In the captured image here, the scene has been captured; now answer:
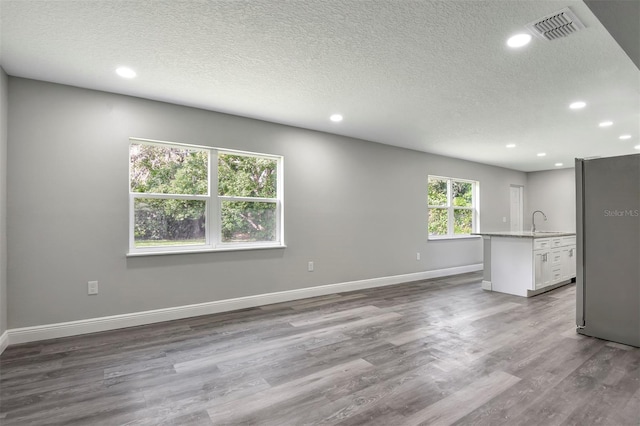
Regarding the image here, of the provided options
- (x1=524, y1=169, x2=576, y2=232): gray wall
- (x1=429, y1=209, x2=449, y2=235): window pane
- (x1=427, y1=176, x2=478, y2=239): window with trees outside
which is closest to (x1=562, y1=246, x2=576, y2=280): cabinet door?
(x1=427, y1=176, x2=478, y2=239): window with trees outside

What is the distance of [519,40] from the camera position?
7.77 feet

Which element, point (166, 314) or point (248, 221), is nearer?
point (166, 314)

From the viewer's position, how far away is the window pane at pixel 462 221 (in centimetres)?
710

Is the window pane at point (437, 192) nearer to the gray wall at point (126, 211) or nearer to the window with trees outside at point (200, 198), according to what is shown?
the gray wall at point (126, 211)

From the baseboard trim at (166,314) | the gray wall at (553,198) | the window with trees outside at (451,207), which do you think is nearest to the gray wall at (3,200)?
the baseboard trim at (166,314)

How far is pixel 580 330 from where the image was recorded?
3.36 metres

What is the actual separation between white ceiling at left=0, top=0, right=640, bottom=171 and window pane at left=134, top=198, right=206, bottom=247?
1.21m

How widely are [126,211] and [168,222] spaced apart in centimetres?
46

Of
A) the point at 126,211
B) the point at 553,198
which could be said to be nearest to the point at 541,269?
the point at 553,198

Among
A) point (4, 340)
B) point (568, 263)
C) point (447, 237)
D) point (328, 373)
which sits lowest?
point (328, 373)

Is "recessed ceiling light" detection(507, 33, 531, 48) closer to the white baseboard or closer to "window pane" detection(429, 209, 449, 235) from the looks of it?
"window pane" detection(429, 209, 449, 235)

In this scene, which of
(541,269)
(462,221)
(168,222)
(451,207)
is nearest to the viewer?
(168,222)

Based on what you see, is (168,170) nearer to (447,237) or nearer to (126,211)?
(126,211)

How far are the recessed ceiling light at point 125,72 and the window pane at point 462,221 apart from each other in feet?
20.9
